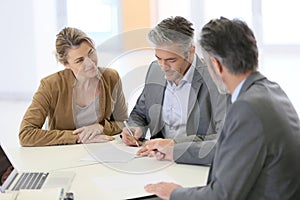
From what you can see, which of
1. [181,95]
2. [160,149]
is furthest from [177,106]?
[160,149]

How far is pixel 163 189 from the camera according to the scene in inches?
56.2

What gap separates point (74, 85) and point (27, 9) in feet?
6.52

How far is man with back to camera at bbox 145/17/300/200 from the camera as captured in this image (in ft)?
3.78

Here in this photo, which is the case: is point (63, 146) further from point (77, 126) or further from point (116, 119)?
point (116, 119)

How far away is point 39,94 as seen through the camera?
2281mm

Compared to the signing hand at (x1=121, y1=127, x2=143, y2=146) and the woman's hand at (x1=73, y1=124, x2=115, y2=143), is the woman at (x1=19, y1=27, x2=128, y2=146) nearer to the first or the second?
the woman's hand at (x1=73, y1=124, x2=115, y2=143)

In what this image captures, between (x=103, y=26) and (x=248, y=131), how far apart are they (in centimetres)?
294

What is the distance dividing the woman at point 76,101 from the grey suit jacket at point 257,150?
3.67ft

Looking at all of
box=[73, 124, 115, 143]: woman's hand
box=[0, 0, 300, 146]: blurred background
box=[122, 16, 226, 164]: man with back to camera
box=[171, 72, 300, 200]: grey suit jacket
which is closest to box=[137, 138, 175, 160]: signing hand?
box=[122, 16, 226, 164]: man with back to camera

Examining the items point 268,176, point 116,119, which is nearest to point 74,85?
point 116,119

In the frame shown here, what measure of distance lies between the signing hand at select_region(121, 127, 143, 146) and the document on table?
4 centimetres

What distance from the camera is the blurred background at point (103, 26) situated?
3.40 m

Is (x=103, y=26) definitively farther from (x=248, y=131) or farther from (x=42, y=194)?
(x=248, y=131)

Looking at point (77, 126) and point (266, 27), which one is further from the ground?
point (266, 27)
